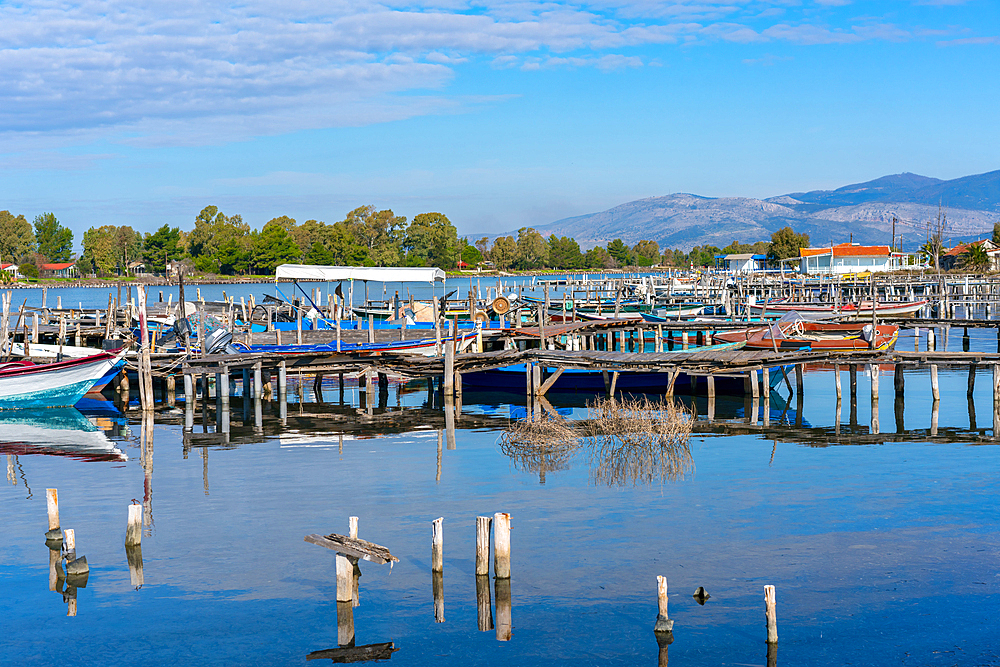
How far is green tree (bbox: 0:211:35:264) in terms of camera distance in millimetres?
182500

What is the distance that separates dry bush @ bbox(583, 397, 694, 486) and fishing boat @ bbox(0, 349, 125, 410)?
1591 centimetres

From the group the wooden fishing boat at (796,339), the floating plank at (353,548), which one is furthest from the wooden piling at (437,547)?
the wooden fishing boat at (796,339)

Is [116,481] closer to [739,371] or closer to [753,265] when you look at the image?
[739,371]

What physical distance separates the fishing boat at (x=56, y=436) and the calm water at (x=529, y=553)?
0.94m

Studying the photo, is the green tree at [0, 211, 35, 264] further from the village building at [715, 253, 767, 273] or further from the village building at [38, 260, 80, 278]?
the village building at [715, 253, 767, 273]

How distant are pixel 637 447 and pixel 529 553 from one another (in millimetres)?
8066

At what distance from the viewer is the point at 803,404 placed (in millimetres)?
31406

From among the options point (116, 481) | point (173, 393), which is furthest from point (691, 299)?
point (116, 481)

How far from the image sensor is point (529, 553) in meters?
14.8

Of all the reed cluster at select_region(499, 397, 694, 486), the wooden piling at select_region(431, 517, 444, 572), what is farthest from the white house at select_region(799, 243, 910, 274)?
the wooden piling at select_region(431, 517, 444, 572)

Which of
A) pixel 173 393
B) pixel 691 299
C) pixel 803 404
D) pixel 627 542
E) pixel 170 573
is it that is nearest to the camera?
pixel 170 573

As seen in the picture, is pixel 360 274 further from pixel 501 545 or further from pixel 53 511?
pixel 501 545

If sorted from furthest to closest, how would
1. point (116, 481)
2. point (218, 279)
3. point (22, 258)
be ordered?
point (22, 258)
point (218, 279)
point (116, 481)

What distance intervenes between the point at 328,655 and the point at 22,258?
202207 millimetres
